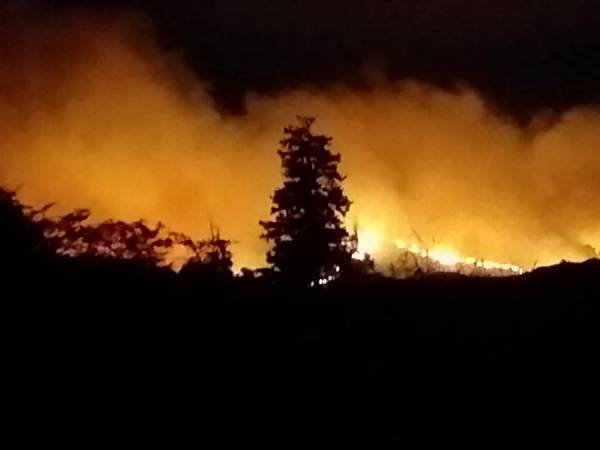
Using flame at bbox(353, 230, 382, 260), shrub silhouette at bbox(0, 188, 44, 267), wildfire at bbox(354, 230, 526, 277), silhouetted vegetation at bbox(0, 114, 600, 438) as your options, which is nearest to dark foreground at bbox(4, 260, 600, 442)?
silhouetted vegetation at bbox(0, 114, 600, 438)

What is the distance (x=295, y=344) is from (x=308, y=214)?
6.49 m

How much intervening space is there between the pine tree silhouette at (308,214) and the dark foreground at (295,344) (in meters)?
1.98

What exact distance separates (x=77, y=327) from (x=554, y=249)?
23.1m

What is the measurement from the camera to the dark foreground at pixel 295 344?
20.5ft

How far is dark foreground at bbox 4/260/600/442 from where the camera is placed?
246 inches

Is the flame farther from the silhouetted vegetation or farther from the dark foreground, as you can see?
the dark foreground

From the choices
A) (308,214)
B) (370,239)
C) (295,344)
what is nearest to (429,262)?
(308,214)

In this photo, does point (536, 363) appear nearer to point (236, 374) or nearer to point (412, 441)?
point (412, 441)

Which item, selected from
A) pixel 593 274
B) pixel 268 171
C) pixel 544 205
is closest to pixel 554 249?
pixel 544 205

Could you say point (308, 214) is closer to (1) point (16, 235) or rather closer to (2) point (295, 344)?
(1) point (16, 235)

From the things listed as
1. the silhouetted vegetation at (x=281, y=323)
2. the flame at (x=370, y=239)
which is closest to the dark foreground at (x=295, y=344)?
the silhouetted vegetation at (x=281, y=323)

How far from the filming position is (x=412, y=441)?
5914 mm

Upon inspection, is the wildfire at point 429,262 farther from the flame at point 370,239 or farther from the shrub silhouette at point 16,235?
the shrub silhouette at point 16,235

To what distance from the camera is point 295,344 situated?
6793 mm
